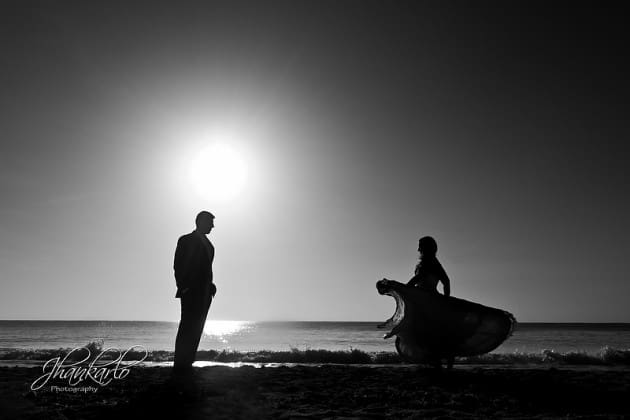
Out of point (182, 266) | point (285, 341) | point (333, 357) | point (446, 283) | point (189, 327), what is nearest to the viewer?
point (189, 327)

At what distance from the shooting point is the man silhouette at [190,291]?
7430mm

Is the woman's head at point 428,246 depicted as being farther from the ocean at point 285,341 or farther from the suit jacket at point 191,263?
the ocean at point 285,341

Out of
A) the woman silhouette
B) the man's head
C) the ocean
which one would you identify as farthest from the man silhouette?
the ocean

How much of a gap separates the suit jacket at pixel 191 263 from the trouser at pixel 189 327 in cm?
14

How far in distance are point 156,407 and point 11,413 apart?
64.3 inches

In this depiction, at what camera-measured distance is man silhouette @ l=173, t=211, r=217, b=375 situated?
293 inches

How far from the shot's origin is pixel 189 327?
7.48 meters

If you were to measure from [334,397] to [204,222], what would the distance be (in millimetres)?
3861

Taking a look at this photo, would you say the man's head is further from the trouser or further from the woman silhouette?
the woman silhouette

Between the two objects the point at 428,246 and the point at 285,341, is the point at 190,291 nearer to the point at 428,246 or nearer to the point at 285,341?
the point at 428,246

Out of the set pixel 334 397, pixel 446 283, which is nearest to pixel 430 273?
pixel 446 283

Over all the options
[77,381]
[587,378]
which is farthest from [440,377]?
[77,381]

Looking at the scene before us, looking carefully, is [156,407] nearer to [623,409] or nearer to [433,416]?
[433,416]

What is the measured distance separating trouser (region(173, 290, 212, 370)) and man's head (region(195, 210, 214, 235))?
1.14 metres
